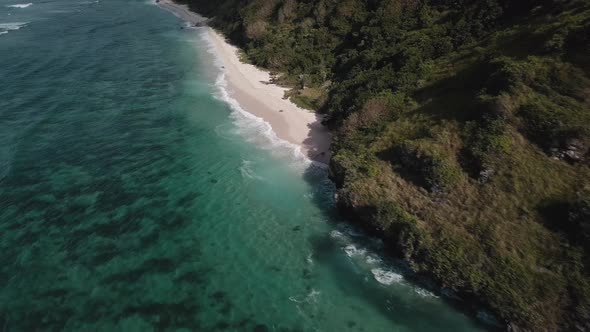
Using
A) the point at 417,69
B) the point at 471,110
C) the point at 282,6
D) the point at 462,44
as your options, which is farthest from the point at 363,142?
the point at 282,6

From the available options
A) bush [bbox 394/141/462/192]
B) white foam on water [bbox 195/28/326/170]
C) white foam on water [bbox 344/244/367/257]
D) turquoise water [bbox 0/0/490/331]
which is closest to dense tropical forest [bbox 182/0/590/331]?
bush [bbox 394/141/462/192]

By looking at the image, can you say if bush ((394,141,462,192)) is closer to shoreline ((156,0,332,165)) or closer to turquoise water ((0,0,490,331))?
turquoise water ((0,0,490,331))

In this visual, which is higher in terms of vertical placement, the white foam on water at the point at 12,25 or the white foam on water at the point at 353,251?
the white foam on water at the point at 12,25

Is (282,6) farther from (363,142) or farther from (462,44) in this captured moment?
(363,142)

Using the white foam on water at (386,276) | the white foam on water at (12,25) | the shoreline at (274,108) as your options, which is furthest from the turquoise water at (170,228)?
the white foam on water at (12,25)

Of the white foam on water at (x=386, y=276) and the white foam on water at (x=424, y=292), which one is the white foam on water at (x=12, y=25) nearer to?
the white foam on water at (x=386, y=276)
